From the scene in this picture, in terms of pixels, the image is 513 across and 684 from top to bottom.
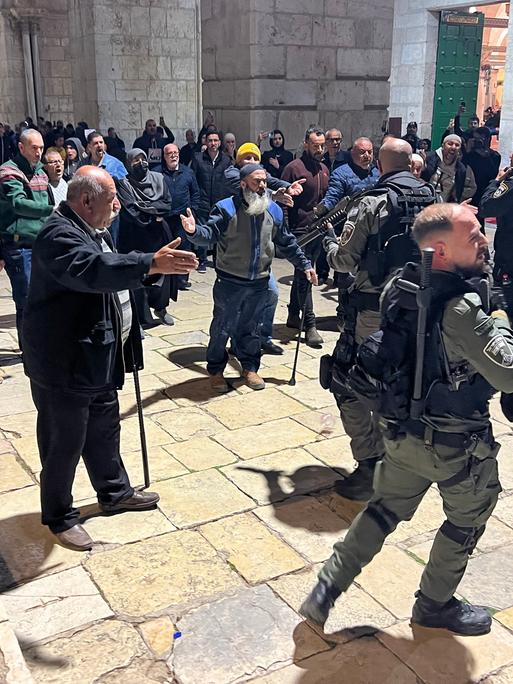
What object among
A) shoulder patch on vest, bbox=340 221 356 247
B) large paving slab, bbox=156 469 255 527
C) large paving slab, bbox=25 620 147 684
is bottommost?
large paving slab, bbox=156 469 255 527

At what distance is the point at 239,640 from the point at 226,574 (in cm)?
49

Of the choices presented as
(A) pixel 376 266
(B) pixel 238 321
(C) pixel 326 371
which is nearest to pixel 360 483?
(C) pixel 326 371

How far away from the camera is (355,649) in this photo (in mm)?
3094

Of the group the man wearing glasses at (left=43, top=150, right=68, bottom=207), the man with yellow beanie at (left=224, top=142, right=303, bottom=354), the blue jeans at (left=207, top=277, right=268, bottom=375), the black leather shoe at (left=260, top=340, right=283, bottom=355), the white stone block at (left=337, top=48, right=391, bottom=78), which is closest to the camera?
the blue jeans at (left=207, top=277, right=268, bottom=375)

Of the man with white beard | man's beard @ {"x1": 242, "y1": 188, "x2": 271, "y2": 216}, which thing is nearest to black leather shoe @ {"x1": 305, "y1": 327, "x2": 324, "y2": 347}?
the man with white beard

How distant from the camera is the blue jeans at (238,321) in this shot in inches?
237

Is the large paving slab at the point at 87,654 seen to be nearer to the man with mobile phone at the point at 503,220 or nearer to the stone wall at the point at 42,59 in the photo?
the man with mobile phone at the point at 503,220

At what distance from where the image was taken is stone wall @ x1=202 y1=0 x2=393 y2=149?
36.0 feet

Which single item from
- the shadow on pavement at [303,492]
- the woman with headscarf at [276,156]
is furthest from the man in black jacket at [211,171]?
the shadow on pavement at [303,492]

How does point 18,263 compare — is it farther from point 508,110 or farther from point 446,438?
point 508,110

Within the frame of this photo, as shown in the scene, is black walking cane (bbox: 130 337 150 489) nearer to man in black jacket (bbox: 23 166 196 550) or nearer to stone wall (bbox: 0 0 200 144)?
man in black jacket (bbox: 23 166 196 550)

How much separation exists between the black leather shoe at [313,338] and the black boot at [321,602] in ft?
13.7

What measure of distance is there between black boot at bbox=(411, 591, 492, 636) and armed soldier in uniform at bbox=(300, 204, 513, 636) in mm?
29

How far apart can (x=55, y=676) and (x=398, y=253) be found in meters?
2.62
